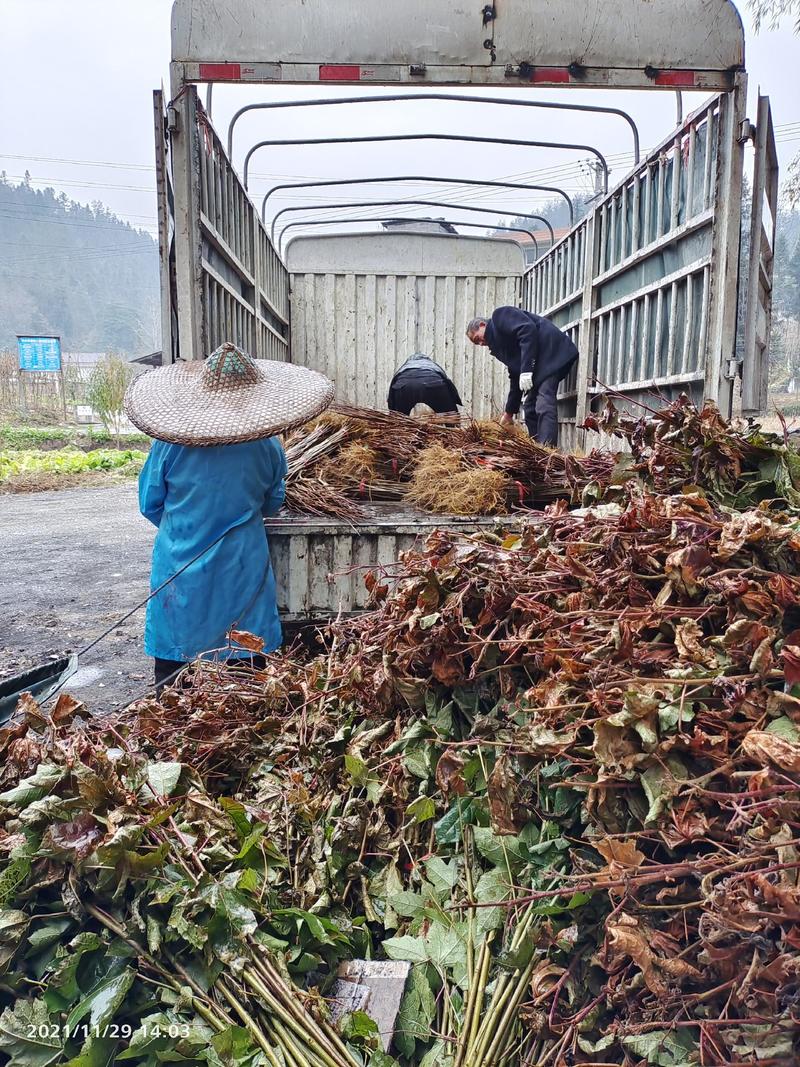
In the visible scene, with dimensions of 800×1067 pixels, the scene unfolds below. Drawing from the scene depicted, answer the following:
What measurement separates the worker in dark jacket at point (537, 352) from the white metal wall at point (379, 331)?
184 centimetres

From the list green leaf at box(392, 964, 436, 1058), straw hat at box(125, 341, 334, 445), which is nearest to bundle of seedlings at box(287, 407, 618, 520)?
straw hat at box(125, 341, 334, 445)

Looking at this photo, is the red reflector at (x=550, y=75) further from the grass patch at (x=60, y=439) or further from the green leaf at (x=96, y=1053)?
the grass patch at (x=60, y=439)

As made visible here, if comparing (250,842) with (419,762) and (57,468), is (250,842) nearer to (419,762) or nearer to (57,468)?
(419,762)

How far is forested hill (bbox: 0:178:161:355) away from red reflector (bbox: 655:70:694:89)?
301ft

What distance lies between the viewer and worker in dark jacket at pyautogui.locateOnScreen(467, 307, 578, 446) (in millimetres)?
6520

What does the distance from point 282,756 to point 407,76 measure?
367 cm

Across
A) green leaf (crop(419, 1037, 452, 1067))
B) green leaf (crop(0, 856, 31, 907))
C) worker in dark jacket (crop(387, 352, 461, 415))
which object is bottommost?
green leaf (crop(419, 1037, 452, 1067))

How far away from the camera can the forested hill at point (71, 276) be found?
310 feet

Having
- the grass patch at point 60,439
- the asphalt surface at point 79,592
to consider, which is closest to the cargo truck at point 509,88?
the asphalt surface at point 79,592

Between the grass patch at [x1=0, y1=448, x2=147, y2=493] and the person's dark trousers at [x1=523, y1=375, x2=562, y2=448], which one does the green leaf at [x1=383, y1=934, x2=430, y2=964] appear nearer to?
the person's dark trousers at [x1=523, y1=375, x2=562, y2=448]

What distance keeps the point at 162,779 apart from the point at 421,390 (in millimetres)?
5286

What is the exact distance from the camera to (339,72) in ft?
13.6

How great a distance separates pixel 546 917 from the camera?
154cm

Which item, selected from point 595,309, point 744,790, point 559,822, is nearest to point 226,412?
point 559,822
